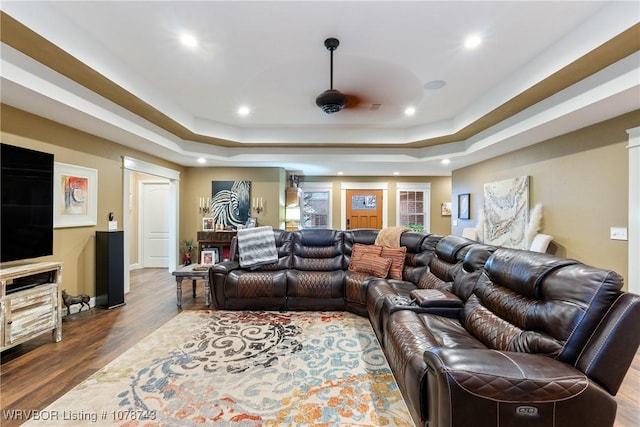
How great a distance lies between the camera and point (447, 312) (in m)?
2.39

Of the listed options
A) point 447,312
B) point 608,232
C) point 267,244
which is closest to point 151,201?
point 267,244

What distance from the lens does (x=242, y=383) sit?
2129 millimetres

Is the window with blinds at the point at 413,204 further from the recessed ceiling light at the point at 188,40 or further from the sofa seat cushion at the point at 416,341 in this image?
the recessed ceiling light at the point at 188,40

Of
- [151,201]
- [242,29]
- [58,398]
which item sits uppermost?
[242,29]

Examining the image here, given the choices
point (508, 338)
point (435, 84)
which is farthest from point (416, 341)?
point (435, 84)

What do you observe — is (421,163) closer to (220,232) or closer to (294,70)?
(294,70)

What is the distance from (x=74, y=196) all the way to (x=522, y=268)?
492cm

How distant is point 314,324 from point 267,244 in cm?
146

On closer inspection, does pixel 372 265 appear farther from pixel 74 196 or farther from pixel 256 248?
pixel 74 196

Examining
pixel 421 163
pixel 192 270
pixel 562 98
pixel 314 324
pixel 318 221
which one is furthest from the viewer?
pixel 318 221

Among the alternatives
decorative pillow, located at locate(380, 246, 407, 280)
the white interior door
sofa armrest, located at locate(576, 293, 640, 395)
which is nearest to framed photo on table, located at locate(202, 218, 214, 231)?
the white interior door

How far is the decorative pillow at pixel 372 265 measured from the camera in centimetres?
371

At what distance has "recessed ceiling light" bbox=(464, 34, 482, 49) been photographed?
2.42 meters

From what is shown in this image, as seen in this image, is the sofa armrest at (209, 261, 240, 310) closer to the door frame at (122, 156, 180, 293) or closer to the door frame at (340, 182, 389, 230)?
the door frame at (122, 156, 180, 293)
